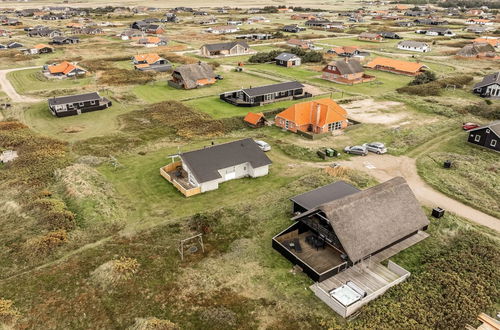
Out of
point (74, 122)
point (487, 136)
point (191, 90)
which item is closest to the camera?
point (487, 136)

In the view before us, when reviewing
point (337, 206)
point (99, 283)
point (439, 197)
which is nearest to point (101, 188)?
point (99, 283)

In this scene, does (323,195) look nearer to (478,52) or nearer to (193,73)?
(193,73)

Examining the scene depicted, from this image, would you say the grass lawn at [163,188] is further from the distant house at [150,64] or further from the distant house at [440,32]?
the distant house at [440,32]

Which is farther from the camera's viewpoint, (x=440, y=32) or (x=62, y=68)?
(x=440, y=32)

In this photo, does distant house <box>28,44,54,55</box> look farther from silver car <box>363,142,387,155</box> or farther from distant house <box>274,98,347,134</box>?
silver car <box>363,142,387,155</box>

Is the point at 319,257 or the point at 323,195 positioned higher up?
the point at 323,195

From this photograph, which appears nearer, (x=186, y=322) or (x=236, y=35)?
(x=186, y=322)

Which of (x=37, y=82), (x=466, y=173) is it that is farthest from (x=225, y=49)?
(x=466, y=173)

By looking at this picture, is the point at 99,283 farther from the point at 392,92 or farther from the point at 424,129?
the point at 392,92
